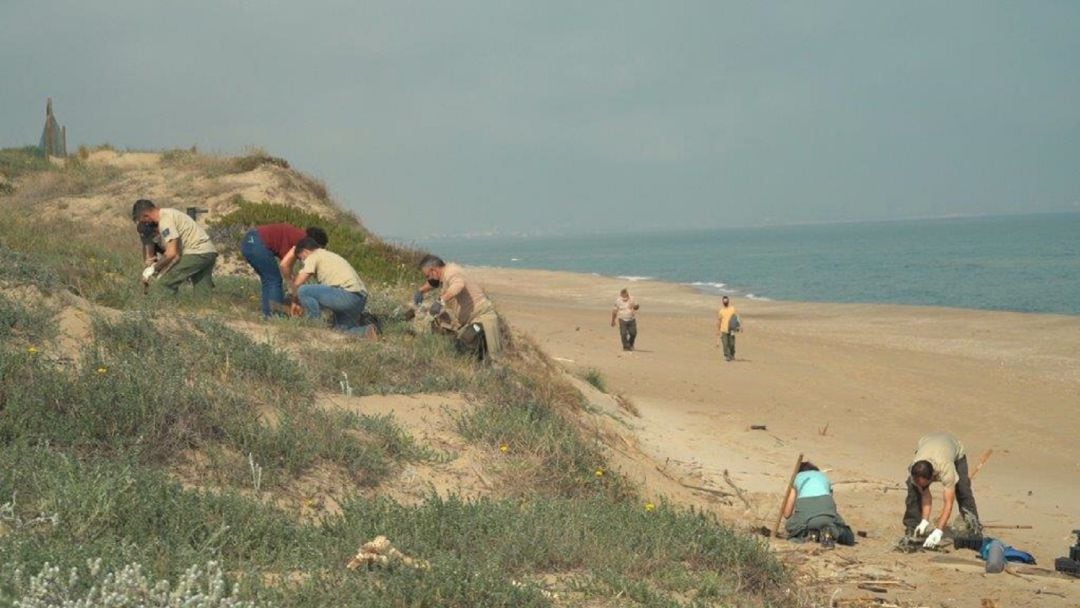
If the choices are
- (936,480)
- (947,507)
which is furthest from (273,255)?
(947,507)

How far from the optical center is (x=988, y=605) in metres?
7.60

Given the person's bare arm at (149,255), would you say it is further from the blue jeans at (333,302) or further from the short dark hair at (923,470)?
the short dark hair at (923,470)

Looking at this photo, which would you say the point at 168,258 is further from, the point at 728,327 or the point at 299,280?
the point at 728,327

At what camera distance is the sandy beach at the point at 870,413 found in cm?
957

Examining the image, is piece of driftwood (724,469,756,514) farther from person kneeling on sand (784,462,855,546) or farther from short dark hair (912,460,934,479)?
short dark hair (912,460,934,479)

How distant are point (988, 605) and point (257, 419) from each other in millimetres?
4968

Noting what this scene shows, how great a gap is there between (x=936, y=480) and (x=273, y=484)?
19.6ft

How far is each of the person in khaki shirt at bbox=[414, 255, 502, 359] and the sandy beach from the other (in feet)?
7.33

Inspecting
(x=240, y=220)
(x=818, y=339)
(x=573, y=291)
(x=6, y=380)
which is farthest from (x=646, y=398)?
(x=573, y=291)

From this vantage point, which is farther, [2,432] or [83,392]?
[83,392]

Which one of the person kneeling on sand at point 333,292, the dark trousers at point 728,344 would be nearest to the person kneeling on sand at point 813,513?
the person kneeling on sand at point 333,292

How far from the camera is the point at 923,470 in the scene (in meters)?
10.2

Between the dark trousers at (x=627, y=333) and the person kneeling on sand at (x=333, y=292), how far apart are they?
40.2ft

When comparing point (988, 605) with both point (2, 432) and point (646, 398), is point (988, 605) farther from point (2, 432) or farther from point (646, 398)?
point (646, 398)
